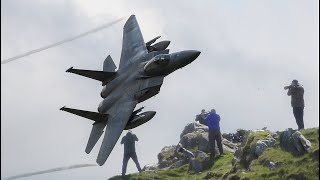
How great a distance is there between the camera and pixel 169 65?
2823cm

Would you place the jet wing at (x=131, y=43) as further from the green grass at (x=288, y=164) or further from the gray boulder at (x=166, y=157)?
the green grass at (x=288, y=164)

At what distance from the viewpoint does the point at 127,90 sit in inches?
1188

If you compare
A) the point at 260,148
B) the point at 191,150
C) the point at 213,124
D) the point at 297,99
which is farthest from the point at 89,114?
the point at 297,99

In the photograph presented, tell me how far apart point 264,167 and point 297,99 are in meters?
4.37

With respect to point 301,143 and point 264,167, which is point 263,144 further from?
point 301,143

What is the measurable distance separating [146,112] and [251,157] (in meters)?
6.18

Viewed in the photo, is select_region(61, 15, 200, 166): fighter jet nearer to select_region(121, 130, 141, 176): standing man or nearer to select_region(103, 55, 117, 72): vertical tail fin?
select_region(121, 130, 141, 176): standing man

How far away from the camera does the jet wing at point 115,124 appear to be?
28.4 meters

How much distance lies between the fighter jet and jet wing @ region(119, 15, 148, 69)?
0.19 meters

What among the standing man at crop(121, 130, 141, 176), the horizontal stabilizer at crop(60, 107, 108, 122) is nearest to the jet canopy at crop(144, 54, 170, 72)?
the horizontal stabilizer at crop(60, 107, 108, 122)

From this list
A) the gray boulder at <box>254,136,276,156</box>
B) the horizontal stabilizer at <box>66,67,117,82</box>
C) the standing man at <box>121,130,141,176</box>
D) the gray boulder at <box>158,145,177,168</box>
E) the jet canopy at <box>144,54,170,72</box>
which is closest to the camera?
the gray boulder at <box>254,136,276,156</box>

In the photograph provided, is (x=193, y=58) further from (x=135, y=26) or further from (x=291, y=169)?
(x=135, y=26)

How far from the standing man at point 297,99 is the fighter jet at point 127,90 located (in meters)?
5.53

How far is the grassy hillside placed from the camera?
79.8ft
